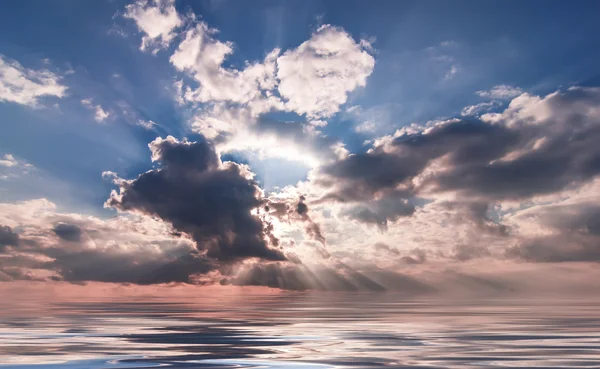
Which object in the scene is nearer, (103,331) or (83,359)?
(83,359)

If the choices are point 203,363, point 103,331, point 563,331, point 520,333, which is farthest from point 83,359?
point 563,331

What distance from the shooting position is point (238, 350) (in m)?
30.9

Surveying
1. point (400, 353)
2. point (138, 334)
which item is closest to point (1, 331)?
point (138, 334)

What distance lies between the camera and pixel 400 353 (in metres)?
29.0

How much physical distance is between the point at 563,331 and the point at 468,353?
59.4 ft

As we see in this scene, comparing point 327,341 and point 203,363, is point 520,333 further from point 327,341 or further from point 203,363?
point 203,363

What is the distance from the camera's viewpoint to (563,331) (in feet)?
140

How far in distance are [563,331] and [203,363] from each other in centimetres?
2941

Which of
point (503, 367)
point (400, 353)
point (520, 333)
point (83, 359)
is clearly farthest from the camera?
point (520, 333)

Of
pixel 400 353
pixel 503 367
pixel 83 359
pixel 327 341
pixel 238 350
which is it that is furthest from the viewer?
pixel 327 341

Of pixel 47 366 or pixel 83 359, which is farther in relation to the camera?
pixel 83 359

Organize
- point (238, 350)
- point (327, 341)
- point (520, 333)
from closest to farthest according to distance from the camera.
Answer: point (238, 350) < point (327, 341) < point (520, 333)

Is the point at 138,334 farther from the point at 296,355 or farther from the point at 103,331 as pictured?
the point at 296,355

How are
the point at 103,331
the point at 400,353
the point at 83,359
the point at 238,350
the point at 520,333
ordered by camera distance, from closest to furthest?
the point at 83,359
the point at 400,353
the point at 238,350
the point at 520,333
the point at 103,331
